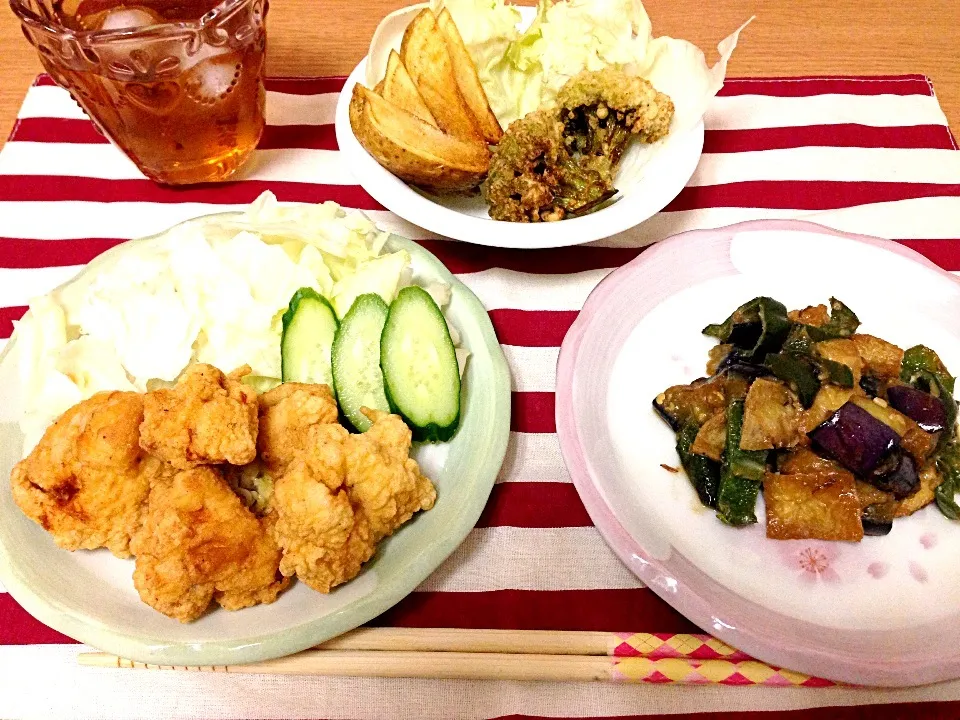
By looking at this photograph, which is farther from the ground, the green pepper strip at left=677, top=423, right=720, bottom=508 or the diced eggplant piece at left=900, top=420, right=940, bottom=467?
the diced eggplant piece at left=900, top=420, right=940, bottom=467

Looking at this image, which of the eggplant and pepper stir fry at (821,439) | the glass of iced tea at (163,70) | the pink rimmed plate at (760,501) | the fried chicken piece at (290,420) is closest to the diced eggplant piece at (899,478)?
the eggplant and pepper stir fry at (821,439)

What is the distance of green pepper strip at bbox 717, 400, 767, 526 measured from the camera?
1562 millimetres

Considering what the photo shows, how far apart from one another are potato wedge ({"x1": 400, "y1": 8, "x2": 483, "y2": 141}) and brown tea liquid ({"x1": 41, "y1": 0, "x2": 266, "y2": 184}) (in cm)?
49

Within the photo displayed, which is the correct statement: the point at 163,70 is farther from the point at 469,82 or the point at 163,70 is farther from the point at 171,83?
the point at 469,82

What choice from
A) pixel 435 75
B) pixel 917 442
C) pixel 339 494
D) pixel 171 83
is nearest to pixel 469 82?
pixel 435 75

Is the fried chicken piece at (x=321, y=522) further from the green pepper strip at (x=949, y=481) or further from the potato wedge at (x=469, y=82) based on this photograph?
the green pepper strip at (x=949, y=481)

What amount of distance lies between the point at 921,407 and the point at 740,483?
49cm

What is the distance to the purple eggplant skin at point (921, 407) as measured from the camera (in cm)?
159

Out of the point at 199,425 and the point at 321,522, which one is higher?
the point at 199,425

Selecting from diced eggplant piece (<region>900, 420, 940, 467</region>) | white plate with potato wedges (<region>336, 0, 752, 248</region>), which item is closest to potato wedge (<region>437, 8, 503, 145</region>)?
white plate with potato wedges (<region>336, 0, 752, 248</region>)

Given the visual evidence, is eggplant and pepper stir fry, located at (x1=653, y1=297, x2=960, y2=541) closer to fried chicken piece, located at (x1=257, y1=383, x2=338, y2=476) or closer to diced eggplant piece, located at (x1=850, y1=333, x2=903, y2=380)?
diced eggplant piece, located at (x1=850, y1=333, x2=903, y2=380)

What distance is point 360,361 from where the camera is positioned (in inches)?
67.4

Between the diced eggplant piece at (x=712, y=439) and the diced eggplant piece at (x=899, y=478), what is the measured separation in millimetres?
347

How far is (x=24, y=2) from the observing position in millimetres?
1989
